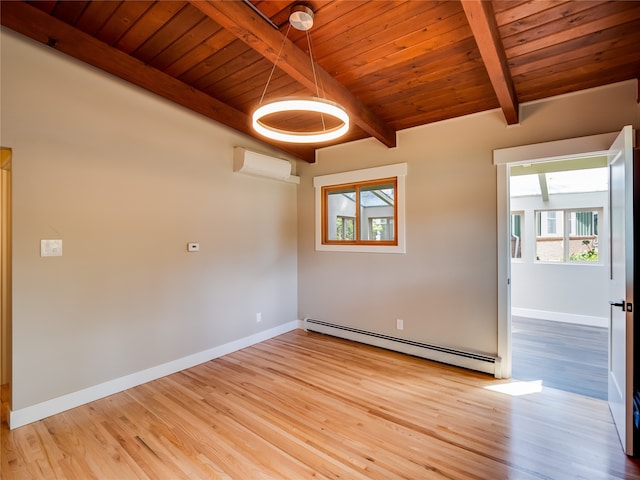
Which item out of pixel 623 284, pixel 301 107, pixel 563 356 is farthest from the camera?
pixel 563 356

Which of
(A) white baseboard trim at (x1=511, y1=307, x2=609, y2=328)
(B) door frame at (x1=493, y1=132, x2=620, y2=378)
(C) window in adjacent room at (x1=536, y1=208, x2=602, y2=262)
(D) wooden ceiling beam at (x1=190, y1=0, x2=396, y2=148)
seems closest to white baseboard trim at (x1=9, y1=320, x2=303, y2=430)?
(B) door frame at (x1=493, y1=132, x2=620, y2=378)

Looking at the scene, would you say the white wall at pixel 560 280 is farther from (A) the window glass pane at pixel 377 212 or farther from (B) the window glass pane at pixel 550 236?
(A) the window glass pane at pixel 377 212

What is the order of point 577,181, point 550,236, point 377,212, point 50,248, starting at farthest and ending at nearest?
point 550,236
point 577,181
point 377,212
point 50,248

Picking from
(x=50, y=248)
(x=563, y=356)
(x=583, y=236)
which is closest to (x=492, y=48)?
(x=563, y=356)

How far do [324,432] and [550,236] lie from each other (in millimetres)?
5498

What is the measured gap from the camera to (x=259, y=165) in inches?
153

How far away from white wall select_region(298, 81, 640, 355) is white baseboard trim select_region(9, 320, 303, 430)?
1.51 m

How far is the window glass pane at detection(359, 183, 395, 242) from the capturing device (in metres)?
3.95

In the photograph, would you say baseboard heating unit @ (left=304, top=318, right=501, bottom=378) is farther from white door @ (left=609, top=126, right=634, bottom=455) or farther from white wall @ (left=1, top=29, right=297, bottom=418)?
white wall @ (left=1, top=29, right=297, bottom=418)

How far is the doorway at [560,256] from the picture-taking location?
13.8 feet

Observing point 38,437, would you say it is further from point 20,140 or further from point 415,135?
point 415,135

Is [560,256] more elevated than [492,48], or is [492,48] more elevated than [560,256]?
[492,48]

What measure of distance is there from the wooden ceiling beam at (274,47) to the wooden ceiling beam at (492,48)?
1209mm

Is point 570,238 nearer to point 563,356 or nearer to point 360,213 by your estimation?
point 563,356
